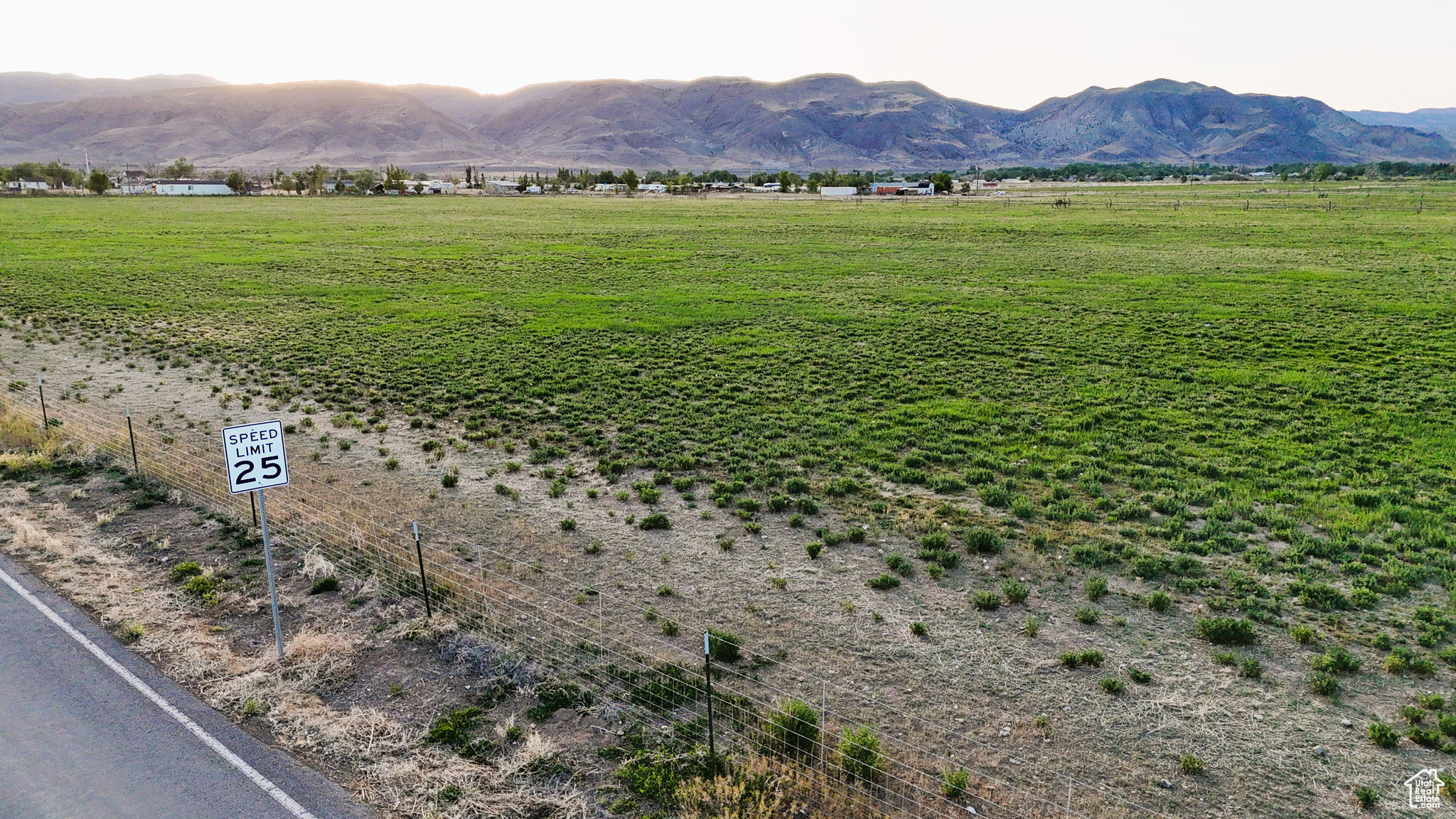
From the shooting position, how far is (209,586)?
12.4 meters

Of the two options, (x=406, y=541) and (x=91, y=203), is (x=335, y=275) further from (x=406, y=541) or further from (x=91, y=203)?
(x=91, y=203)

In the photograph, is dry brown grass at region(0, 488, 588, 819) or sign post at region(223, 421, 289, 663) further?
sign post at region(223, 421, 289, 663)

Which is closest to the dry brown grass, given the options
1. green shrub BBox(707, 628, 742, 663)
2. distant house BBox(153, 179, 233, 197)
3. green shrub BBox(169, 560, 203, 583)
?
green shrub BBox(169, 560, 203, 583)

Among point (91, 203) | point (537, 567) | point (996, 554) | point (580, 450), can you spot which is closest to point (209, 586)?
point (537, 567)

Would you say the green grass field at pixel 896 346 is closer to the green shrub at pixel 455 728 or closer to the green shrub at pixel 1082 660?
the green shrub at pixel 1082 660

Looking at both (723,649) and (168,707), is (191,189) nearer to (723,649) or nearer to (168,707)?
(168,707)

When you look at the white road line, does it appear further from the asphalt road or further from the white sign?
the white sign

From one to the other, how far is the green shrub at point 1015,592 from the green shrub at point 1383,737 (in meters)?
3.92

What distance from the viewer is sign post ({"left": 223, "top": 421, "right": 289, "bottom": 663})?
1019cm

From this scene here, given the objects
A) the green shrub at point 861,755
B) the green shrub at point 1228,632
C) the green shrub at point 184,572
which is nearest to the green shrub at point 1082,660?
the green shrub at point 1228,632

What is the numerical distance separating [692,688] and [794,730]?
54.9 inches

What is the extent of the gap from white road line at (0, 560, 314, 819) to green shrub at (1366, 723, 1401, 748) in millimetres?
10374

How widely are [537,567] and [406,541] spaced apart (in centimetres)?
249

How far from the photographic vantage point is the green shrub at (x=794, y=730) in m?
8.71
